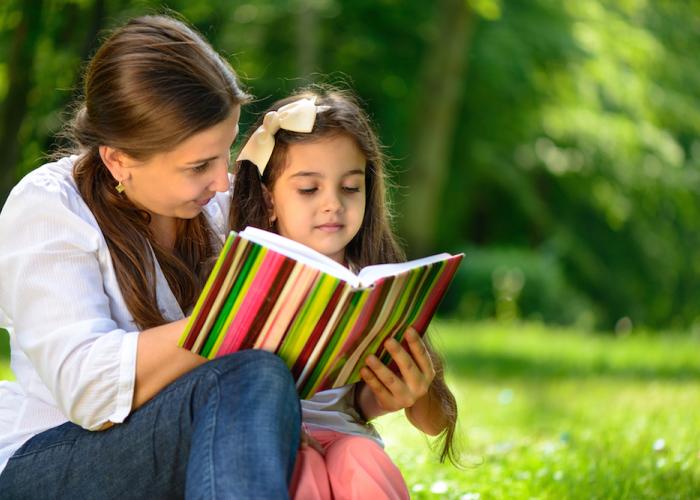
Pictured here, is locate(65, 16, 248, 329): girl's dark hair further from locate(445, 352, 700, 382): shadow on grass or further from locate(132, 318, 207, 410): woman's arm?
locate(445, 352, 700, 382): shadow on grass

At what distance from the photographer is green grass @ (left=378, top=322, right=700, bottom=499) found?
3.39 m

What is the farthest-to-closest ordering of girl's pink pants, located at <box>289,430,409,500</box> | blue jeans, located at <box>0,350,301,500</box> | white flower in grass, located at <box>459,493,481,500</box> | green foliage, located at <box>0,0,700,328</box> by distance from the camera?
green foliage, located at <box>0,0,700,328</box> < white flower in grass, located at <box>459,493,481,500</box> < girl's pink pants, located at <box>289,430,409,500</box> < blue jeans, located at <box>0,350,301,500</box>

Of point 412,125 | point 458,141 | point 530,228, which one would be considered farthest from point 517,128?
point 530,228

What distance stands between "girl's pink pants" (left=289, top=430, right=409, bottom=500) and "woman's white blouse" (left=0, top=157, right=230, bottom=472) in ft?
1.39

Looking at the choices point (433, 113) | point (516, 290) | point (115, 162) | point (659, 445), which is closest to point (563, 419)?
point (659, 445)

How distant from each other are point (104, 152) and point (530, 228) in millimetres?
15221

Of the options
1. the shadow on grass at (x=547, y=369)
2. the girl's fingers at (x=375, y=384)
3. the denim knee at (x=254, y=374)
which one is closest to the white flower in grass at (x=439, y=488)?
the girl's fingers at (x=375, y=384)

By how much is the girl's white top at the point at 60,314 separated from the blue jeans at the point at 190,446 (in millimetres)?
61

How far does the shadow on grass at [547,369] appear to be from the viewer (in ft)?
21.3

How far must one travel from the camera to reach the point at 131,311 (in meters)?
2.50

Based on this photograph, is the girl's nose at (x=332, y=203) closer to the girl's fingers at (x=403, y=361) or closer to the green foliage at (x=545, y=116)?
the girl's fingers at (x=403, y=361)

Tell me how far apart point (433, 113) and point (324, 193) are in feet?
28.1

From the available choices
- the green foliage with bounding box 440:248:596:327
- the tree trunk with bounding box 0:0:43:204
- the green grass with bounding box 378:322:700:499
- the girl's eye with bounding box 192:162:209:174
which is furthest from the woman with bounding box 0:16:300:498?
the green foliage with bounding box 440:248:596:327

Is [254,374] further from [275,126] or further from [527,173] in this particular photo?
[527,173]
